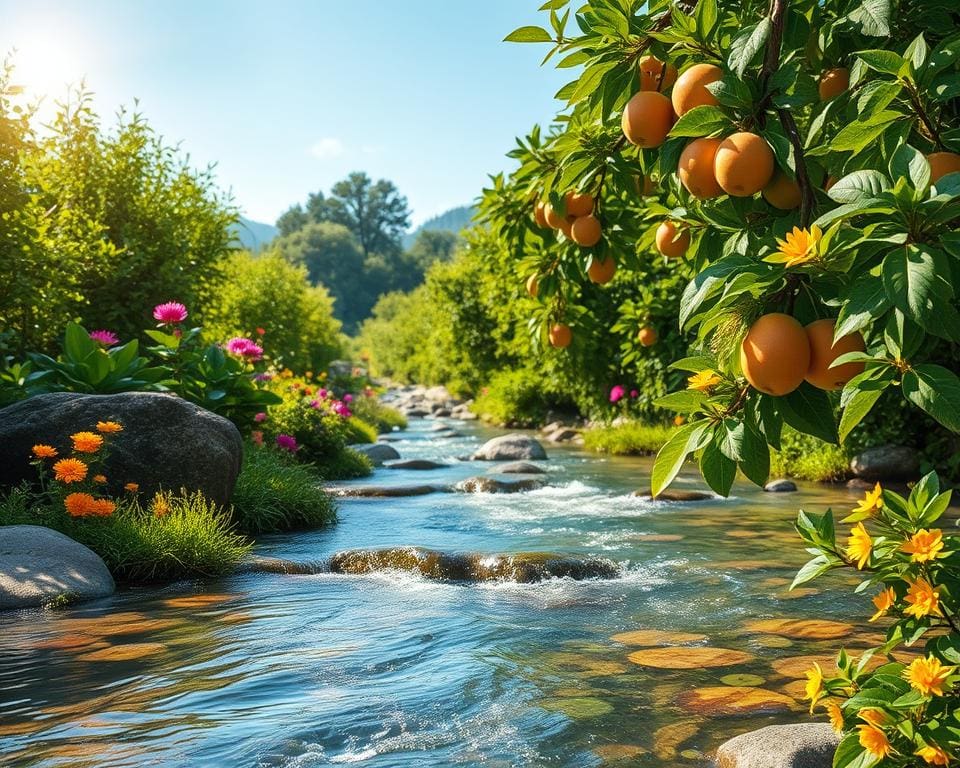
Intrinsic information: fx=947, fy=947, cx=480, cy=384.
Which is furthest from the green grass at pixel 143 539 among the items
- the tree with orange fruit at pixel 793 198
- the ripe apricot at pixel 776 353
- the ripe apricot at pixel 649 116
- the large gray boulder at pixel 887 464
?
the large gray boulder at pixel 887 464

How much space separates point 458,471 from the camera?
537 inches

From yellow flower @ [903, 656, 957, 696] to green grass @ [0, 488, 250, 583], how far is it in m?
5.34

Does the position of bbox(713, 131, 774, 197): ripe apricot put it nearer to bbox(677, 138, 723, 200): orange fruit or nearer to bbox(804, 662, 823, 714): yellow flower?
bbox(677, 138, 723, 200): orange fruit

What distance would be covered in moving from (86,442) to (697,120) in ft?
18.0

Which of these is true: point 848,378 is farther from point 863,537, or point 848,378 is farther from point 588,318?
point 588,318

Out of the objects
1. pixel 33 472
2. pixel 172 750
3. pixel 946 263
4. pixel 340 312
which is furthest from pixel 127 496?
pixel 340 312

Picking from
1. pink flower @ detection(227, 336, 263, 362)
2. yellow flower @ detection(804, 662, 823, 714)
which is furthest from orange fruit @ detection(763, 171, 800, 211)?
pink flower @ detection(227, 336, 263, 362)

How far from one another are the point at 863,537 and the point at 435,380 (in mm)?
37772

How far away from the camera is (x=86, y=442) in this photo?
6.46 metres

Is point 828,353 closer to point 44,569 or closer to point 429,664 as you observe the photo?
point 429,664

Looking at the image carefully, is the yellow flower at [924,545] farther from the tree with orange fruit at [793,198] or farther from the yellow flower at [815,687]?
the tree with orange fruit at [793,198]

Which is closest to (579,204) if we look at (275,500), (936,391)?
(936,391)

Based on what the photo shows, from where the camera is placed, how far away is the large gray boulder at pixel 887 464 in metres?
10.5

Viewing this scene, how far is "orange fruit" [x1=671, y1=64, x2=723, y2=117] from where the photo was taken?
85.2 inches
